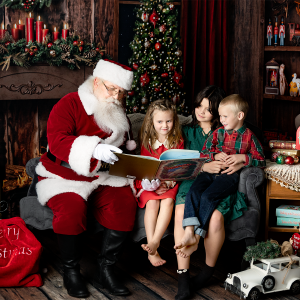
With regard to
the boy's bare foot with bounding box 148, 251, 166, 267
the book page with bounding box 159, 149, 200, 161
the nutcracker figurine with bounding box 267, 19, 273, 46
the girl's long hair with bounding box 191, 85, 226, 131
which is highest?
the nutcracker figurine with bounding box 267, 19, 273, 46

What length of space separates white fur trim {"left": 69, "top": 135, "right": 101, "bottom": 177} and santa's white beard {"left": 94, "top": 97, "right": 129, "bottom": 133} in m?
0.22

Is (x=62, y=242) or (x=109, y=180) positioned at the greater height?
(x=109, y=180)

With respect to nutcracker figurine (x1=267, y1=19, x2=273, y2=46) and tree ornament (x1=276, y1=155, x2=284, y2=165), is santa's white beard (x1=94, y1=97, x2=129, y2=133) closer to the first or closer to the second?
tree ornament (x1=276, y1=155, x2=284, y2=165)

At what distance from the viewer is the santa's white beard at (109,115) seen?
2.47 m

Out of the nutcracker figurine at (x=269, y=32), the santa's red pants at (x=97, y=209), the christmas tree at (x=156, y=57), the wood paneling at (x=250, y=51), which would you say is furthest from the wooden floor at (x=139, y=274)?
the nutcracker figurine at (x=269, y=32)

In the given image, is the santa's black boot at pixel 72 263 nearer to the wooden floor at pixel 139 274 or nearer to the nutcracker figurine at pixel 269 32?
the wooden floor at pixel 139 274

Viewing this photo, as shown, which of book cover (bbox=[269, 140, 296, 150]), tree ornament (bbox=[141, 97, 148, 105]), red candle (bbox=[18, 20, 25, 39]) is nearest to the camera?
book cover (bbox=[269, 140, 296, 150])

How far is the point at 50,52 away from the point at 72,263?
7.40 feet

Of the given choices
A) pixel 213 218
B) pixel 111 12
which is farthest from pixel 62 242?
pixel 111 12

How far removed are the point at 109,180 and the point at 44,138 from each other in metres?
1.91

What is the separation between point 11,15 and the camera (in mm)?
3752

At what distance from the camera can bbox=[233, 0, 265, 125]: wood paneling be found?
3.82 meters

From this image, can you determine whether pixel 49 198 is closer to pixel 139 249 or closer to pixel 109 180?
pixel 109 180

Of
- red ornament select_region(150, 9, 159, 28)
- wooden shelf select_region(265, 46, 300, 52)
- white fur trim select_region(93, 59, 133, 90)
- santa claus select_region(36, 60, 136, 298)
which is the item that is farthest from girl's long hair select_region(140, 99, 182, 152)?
red ornament select_region(150, 9, 159, 28)
